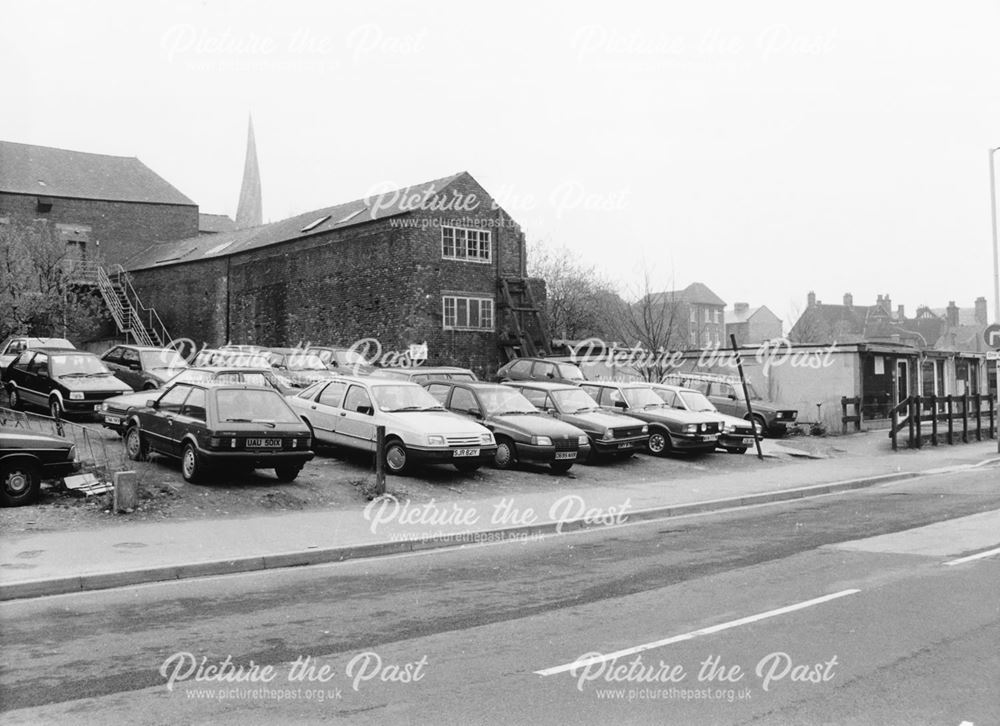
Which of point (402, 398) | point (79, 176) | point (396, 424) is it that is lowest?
point (396, 424)

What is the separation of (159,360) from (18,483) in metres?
12.3

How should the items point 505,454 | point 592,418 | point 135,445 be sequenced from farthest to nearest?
point 592,418 < point 505,454 < point 135,445

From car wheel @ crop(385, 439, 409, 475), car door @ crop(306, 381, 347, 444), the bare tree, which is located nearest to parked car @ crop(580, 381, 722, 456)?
car wheel @ crop(385, 439, 409, 475)

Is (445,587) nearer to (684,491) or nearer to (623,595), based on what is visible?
(623,595)

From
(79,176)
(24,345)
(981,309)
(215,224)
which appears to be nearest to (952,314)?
(981,309)

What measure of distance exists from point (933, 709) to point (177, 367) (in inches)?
830

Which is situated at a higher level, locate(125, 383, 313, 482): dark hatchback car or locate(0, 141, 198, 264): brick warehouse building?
locate(0, 141, 198, 264): brick warehouse building

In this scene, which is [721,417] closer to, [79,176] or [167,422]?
[167,422]

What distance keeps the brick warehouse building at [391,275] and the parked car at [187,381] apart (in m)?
12.8

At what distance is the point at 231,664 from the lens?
5.98m

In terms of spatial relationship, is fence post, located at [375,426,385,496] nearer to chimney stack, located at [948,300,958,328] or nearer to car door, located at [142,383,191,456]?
car door, located at [142,383,191,456]

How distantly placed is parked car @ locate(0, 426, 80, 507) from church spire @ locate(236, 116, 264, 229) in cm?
9728

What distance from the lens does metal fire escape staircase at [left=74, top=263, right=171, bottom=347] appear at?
151 ft

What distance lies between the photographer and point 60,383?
769 inches
